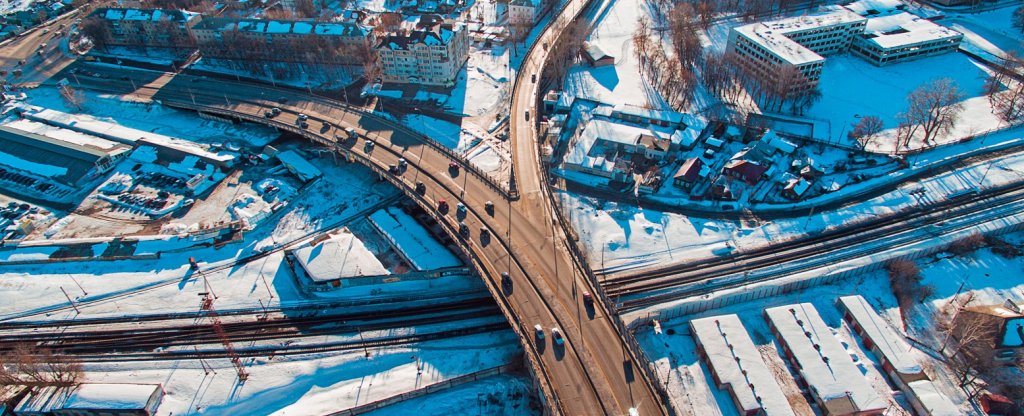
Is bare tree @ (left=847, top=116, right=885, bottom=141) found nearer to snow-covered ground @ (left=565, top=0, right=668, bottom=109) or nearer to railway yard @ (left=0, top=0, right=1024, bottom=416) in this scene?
railway yard @ (left=0, top=0, right=1024, bottom=416)

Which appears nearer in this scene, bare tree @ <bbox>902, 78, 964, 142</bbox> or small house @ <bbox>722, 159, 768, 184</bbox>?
small house @ <bbox>722, 159, 768, 184</bbox>

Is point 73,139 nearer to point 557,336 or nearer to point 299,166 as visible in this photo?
point 299,166

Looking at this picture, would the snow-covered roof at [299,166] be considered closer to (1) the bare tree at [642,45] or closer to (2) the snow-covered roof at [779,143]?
(1) the bare tree at [642,45]

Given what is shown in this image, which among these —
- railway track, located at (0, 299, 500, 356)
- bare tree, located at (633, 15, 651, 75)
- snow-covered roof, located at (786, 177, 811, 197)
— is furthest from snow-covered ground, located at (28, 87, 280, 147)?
snow-covered roof, located at (786, 177, 811, 197)

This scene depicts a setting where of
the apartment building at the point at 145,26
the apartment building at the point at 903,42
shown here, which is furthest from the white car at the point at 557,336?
the apartment building at the point at 145,26

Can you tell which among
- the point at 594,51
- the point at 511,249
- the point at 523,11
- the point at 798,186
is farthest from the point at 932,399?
the point at 523,11

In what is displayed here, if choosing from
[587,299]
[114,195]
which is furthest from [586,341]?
[114,195]
